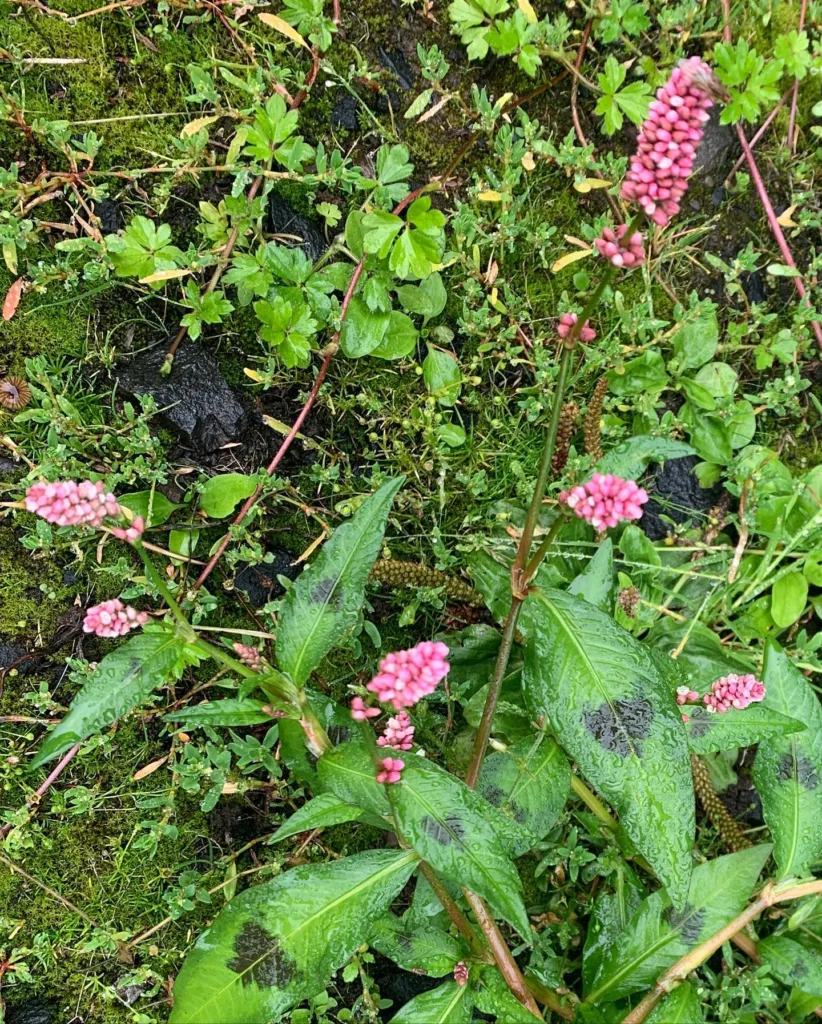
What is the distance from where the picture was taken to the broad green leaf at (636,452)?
2.71 meters

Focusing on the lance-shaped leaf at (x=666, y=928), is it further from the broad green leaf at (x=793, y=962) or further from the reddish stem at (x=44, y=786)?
the reddish stem at (x=44, y=786)

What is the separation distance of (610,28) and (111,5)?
196 centimetres

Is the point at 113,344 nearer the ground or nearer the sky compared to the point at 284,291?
nearer the ground

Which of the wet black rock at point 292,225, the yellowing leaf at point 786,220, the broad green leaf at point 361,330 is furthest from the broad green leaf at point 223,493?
the yellowing leaf at point 786,220

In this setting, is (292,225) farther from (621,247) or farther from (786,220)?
(786,220)

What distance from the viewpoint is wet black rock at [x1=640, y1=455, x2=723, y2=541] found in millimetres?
3455

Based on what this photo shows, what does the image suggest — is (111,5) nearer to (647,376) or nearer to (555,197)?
(555,197)

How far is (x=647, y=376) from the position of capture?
3.34 meters

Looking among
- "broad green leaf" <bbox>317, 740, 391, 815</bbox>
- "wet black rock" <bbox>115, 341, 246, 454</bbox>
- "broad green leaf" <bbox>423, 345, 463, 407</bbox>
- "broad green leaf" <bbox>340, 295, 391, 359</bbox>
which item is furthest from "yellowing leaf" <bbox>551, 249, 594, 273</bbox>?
"broad green leaf" <bbox>317, 740, 391, 815</bbox>

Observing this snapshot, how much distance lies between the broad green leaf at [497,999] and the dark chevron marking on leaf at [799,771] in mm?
1216

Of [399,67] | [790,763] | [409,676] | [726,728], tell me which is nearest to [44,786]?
[409,676]

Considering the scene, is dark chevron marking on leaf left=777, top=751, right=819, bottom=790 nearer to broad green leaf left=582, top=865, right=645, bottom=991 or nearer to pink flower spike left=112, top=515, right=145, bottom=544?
broad green leaf left=582, top=865, right=645, bottom=991

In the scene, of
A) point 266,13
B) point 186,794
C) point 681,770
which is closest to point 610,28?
point 266,13

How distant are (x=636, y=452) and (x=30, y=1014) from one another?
10.4 ft
